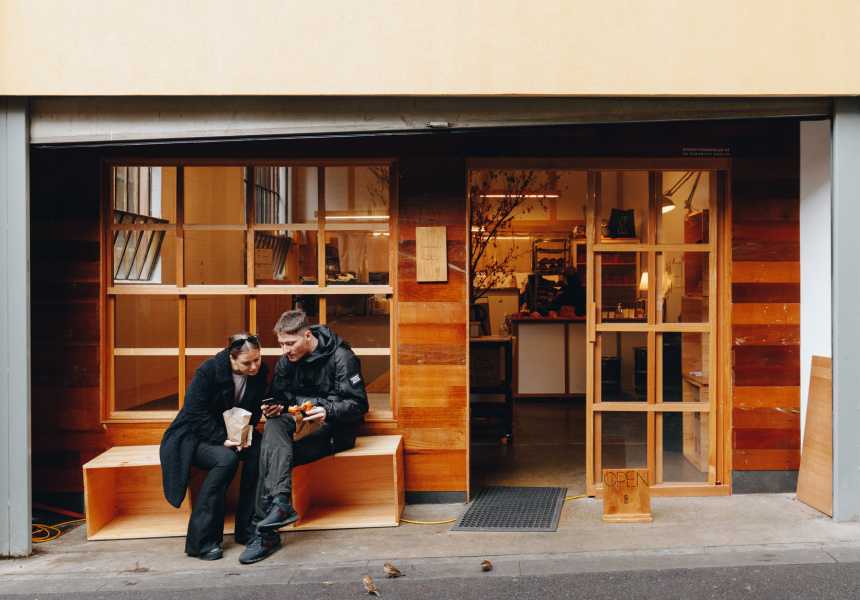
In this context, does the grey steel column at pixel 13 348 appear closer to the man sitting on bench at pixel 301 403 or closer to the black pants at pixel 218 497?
the black pants at pixel 218 497

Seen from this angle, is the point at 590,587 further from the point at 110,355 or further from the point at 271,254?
the point at 110,355

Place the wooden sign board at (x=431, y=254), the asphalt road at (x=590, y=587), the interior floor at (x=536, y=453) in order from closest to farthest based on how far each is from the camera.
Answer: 1. the asphalt road at (x=590, y=587)
2. the wooden sign board at (x=431, y=254)
3. the interior floor at (x=536, y=453)

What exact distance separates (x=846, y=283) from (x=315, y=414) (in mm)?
3757

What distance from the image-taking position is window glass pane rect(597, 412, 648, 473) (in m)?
5.23

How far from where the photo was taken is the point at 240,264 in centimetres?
513

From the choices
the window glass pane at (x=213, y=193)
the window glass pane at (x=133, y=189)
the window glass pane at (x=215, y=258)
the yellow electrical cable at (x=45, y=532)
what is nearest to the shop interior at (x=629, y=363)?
the window glass pane at (x=215, y=258)

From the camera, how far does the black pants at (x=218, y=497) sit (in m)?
4.25

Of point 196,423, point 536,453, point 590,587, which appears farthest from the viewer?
point 536,453

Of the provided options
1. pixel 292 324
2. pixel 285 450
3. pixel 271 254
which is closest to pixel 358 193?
pixel 271 254

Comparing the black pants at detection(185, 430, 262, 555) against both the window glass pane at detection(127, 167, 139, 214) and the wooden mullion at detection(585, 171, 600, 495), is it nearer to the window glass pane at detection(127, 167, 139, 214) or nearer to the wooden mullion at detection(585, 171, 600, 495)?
the window glass pane at detection(127, 167, 139, 214)

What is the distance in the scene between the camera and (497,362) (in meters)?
7.32

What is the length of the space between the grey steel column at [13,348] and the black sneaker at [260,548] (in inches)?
59.1

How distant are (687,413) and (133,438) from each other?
14.7 feet

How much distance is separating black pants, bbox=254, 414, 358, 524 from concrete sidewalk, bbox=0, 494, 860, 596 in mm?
433
